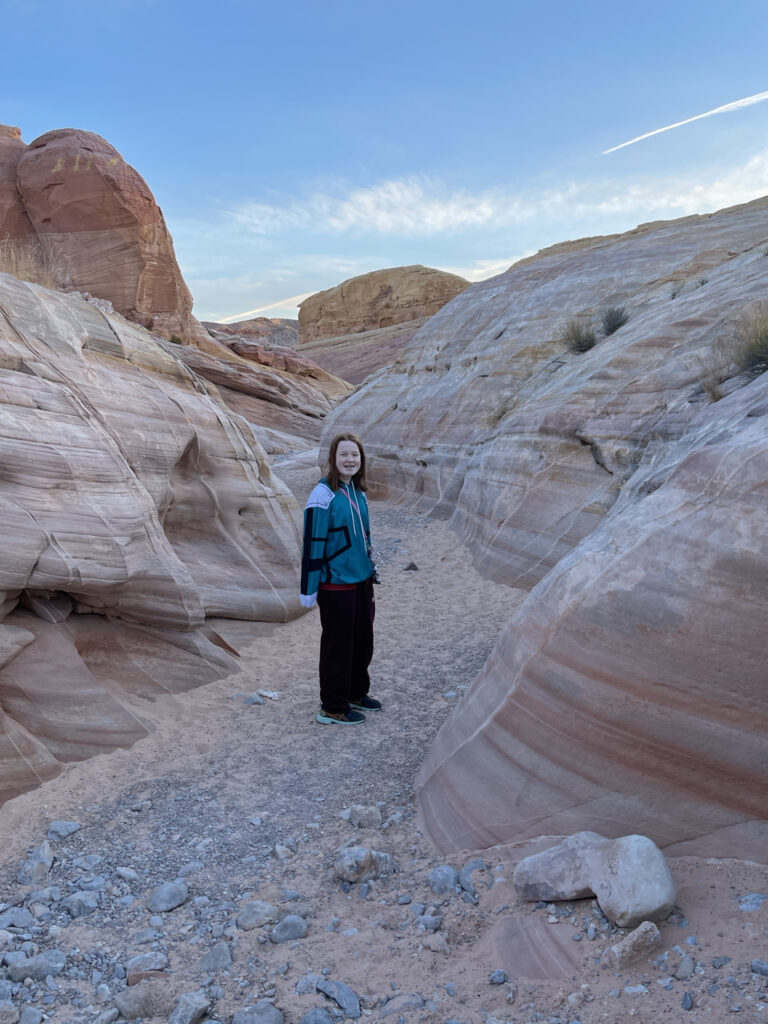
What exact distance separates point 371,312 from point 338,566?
151ft

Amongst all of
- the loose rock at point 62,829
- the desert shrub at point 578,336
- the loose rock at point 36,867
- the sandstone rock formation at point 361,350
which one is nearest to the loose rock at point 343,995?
the loose rock at point 36,867

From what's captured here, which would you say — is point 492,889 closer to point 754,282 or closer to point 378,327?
point 754,282

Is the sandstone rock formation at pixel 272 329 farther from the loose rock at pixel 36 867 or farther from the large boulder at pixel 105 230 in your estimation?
the loose rock at pixel 36 867

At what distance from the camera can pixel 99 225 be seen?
26.7 metres

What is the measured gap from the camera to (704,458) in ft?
9.94

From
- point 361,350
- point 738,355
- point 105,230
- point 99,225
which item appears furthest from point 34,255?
point 738,355

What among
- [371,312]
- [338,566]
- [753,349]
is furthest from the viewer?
[371,312]

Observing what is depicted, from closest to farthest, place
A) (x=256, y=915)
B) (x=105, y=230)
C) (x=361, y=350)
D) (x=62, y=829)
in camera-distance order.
→ (x=256, y=915) < (x=62, y=829) < (x=105, y=230) < (x=361, y=350)

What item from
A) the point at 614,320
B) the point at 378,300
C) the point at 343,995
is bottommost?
the point at 343,995

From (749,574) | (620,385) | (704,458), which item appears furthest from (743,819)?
(620,385)

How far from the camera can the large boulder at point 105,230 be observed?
26391 millimetres

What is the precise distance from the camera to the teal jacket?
4.53 metres

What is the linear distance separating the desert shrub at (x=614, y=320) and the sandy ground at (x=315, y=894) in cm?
694

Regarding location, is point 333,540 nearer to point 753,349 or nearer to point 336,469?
point 336,469
